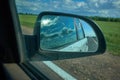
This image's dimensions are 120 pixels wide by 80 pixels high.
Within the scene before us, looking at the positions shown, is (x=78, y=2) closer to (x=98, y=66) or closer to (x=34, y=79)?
(x=98, y=66)

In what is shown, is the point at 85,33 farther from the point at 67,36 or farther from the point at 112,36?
the point at 112,36

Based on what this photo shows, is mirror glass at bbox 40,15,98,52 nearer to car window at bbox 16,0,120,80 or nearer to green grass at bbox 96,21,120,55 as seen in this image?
car window at bbox 16,0,120,80

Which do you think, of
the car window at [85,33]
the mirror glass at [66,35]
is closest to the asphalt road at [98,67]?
the car window at [85,33]

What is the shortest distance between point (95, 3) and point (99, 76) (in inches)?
24.0

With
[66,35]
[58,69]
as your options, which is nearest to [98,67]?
[58,69]

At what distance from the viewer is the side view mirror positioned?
67.4 inches

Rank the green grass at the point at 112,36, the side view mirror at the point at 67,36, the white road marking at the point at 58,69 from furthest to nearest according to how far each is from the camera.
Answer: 1. the white road marking at the point at 58,69
2. the green grass at the point at 112,36
3. the side view mirror at the point at 67,36

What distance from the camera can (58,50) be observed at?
1.78 m

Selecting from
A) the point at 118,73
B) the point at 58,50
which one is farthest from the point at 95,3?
the point at 58,50

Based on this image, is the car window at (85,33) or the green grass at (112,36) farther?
the green grass at (112,36)

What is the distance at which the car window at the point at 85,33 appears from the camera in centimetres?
190

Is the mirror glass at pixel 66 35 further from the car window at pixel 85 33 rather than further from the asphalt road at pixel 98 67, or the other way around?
the asphalt road at pixel 98 67

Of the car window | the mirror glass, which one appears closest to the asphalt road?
the car window

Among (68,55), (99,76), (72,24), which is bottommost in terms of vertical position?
(99,76)
